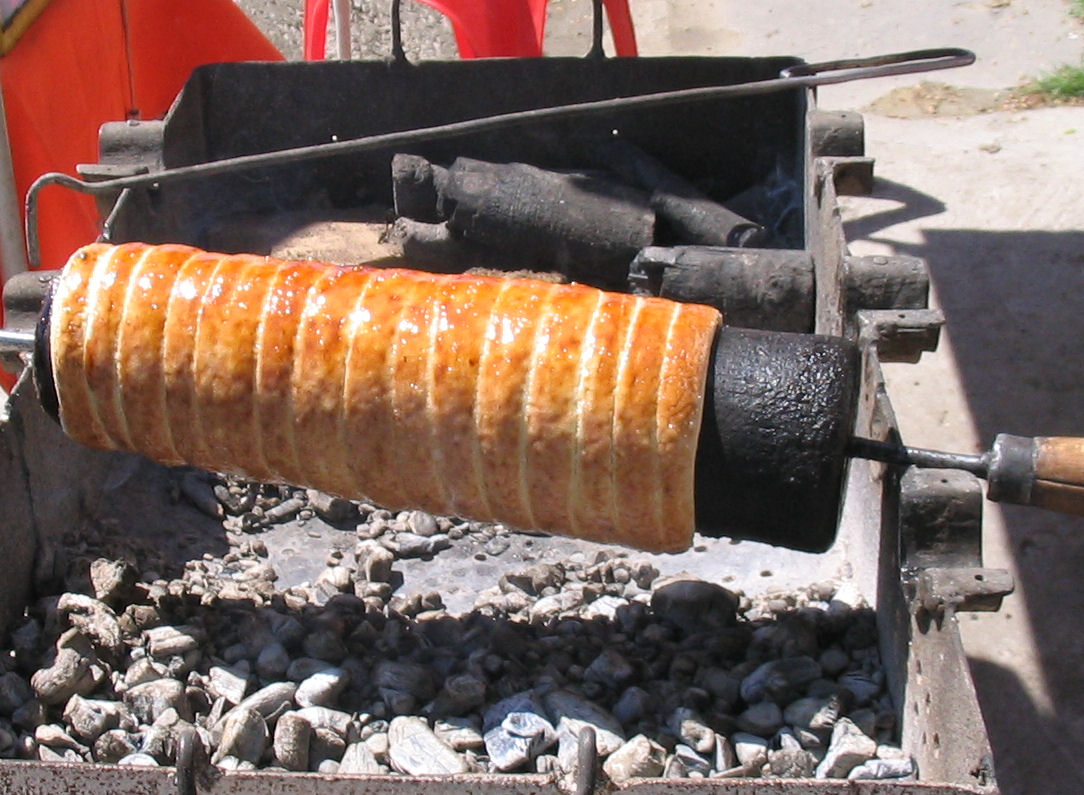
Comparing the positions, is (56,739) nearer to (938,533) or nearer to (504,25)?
(938,533)

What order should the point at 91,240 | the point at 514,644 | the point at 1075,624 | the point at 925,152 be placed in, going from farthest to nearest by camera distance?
the point at 925,152
the point at 91,240
the point at 1075,624
the point at 514,644

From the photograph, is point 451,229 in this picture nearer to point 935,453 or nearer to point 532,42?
point 532,42

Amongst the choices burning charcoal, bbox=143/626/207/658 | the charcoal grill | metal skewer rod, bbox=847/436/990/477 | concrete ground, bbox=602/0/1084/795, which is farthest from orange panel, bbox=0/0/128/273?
metal skewer rod, bbox=847/436/990/477

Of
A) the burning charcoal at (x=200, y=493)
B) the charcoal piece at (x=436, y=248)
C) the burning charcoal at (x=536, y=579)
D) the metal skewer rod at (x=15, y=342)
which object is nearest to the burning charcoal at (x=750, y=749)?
the burning charcoal at (x=536, y=579)

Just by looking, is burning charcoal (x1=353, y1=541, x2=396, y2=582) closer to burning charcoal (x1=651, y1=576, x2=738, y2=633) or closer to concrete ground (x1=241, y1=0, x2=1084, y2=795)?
burning charcoal (x1=651, y1=576, x2=738, y2=633)

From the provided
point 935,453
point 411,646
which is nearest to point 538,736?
point 411,646

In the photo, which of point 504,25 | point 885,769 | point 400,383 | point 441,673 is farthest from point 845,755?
point 504,25

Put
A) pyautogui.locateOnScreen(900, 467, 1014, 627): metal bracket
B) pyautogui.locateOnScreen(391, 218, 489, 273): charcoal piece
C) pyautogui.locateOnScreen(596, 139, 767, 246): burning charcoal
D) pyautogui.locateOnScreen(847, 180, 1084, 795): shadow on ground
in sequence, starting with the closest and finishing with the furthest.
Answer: pyautogui.locateOnScreen(900, 467, 1014, 627): metal bracket
pyautogui.locateOnScreen(847, 180, 1084, 795): shadow on ground
pyautogui.locateOnScreen(596, 139, 767, 246): burning charcoal
pyautogui.locateOnScreen(391, 218, 489, 273): charcoal piece

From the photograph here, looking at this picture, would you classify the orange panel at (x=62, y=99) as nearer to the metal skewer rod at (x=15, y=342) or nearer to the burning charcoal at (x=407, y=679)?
the metal skewer rod at (x=15, y=342)
